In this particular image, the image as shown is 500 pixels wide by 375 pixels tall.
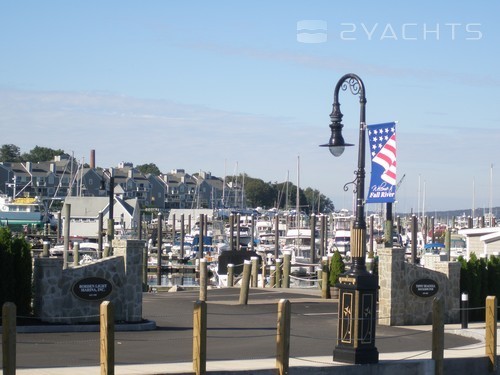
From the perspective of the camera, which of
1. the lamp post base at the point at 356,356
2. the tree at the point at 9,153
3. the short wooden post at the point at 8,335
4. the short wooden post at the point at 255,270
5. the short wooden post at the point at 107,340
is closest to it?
the short wooden post at the point at 8,335

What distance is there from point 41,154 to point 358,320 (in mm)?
155174

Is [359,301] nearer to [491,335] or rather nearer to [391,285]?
[491,335]

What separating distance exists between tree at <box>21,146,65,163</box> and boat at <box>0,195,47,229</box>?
6059 centimetres

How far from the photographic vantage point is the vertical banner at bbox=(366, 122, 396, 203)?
65.9ft

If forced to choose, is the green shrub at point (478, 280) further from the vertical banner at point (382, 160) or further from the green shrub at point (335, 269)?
the vertical banner at point (382, 160)

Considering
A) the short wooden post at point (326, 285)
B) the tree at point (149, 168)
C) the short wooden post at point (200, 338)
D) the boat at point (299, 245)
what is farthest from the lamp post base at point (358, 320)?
the tree at point (149, 168)

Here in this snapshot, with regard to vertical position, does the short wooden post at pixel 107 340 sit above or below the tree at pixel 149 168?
below

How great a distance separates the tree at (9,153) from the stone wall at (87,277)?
147 metres

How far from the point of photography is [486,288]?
91.7 feet

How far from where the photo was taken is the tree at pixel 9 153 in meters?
165

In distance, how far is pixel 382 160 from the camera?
20250 mm

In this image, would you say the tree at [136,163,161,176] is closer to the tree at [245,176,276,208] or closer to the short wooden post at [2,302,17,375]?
the tree at [245,176,276,208]

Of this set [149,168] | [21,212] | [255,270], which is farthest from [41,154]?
[255,270]

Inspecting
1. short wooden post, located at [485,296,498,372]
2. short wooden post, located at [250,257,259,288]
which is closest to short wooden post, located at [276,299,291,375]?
short wooden post, located at [485,296,498,372]
